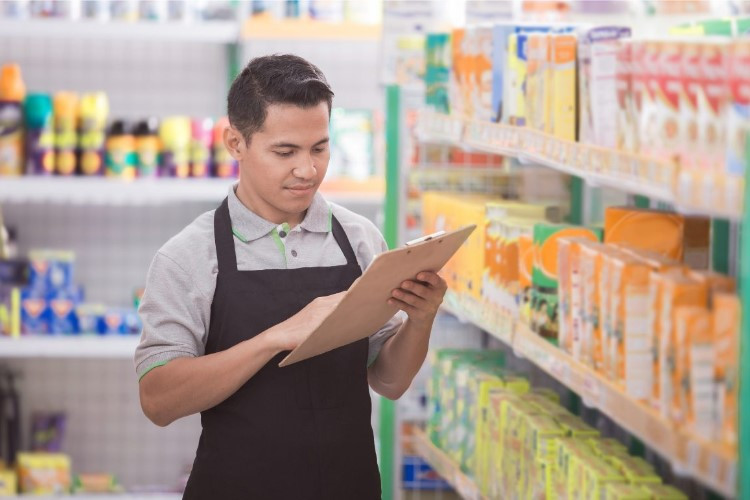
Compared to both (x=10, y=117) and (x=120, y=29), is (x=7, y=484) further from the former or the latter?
(x=120, y=29)

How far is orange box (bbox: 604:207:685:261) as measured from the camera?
2.57 metres

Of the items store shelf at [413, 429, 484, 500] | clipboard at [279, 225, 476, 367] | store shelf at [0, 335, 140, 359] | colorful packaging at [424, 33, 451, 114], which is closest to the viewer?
clipboard at [279, 225, 476, 367]

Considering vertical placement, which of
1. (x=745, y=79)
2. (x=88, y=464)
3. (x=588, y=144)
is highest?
(x=745, y=79)

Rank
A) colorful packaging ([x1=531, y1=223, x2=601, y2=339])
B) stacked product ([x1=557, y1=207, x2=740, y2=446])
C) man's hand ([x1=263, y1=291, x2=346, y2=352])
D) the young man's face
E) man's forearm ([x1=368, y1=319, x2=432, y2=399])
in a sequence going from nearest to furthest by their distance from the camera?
1. stacked product ([x1=557, y1=207, x2=740, y2=446])
2. man's hand ([x1=263, y1=291, x2=346, y2=352])
3. the young man's face
4. man's forearm ([x1=368, y1=319, x2=432, y2=399])
5. colorful packaging ([x1=531, y1=223, x2=601, y2=339])

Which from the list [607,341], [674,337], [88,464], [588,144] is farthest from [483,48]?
[88,464]

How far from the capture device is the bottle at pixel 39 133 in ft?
16.4

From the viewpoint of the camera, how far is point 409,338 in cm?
279

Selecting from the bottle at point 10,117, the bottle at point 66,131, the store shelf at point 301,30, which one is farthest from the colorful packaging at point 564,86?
the bottle at point 10,117

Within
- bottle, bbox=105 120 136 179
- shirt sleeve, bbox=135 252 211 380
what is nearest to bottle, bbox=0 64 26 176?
bottle, bbox=105 120 136 179

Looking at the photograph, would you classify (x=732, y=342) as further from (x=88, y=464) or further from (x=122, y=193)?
(x=88, y=464)

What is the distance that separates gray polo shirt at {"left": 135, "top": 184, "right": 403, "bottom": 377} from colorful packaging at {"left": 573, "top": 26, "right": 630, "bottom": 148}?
0.63m

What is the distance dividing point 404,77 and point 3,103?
166 centimetres

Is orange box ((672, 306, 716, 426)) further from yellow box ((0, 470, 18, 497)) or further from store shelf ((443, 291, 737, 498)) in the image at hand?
yellow box ((0, 470, 18, 497))

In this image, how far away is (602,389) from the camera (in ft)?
7.67
